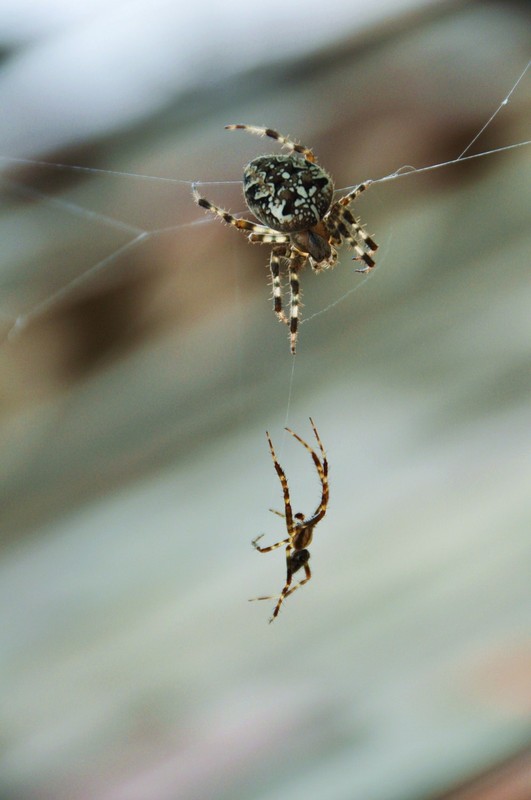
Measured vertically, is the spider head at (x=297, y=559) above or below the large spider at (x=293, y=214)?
below

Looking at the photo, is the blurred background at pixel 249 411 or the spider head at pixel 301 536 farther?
the blurred background at pixel 249 411

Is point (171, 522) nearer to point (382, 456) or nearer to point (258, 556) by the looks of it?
point (258, 556)

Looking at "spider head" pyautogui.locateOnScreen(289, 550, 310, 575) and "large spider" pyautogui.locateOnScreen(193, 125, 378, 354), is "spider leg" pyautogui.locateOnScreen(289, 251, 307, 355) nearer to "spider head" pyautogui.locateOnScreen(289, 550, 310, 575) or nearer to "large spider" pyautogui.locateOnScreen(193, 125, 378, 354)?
"large spider" pyautogui.locateOnScreen(193, 125, 378, 354)

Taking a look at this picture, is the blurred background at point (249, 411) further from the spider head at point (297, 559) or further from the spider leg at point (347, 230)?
the spider leg at point (347, 230)

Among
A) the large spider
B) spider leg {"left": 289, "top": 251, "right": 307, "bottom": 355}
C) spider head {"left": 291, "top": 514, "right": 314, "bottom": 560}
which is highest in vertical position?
the large spider

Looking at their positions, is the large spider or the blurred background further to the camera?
the blurred background

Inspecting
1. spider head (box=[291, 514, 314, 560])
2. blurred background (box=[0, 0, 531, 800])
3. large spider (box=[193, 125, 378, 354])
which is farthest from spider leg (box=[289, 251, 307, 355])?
blurred background (box=[0, 0, 531, 800])

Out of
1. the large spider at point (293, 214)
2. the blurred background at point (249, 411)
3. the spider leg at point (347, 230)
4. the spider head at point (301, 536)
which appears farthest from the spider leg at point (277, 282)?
the blurred background at point (249, 411)
